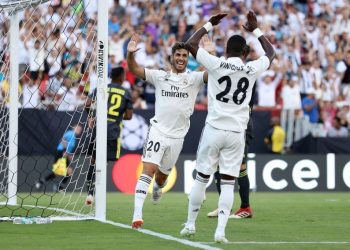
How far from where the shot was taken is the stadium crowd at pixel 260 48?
22.4 meters

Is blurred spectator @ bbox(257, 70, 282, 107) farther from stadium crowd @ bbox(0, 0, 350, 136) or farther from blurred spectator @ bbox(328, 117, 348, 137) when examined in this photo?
blurred spectator @ bbox(328, 117, 348, 137)

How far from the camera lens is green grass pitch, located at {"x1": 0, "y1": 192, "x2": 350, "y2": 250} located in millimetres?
9766

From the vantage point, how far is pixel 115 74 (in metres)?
16.0

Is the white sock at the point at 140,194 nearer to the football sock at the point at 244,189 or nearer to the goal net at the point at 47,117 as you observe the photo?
the football sock at the point at 244,189

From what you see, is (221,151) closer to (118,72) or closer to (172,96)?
(172,96)

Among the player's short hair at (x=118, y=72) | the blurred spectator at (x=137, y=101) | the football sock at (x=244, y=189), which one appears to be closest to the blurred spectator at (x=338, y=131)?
the blurred spectator at (x=137, y=101)

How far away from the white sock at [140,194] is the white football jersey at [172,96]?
2.01 feet

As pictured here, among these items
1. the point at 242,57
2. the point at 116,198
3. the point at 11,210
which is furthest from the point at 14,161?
the point at 242,57

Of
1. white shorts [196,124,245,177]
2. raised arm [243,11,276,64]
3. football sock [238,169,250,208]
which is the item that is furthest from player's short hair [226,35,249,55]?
football sock [238,169,250,208]

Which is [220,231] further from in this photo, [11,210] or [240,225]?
[11,210]

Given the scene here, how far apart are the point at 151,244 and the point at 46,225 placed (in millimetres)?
2533

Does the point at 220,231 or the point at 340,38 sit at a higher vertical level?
the point at 340,38

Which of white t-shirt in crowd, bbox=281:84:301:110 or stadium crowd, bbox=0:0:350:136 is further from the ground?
stadium crowd, bbox=0:0:350:136

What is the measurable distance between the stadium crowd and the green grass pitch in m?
6.92
